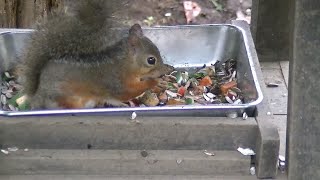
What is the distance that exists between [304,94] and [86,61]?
58 cm

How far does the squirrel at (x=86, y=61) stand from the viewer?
199cm

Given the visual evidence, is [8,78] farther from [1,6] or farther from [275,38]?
[275,38]

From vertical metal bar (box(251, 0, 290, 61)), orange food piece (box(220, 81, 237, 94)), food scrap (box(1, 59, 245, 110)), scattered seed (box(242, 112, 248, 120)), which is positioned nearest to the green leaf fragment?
food scrap (box(1, 59, 245, 110))

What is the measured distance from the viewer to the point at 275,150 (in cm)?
192

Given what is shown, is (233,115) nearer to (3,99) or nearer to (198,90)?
(198,90)

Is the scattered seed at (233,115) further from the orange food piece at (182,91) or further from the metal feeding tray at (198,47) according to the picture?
the orange food piece at (182,91)

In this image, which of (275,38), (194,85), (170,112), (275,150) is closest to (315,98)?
(275,150)

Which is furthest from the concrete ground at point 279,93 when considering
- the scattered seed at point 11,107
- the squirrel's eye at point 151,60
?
the scattered seed at point 11,107

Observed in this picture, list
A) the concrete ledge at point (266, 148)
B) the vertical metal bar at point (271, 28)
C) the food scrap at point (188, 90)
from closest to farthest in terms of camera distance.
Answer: the concrete ledge at point (266, 148), the food scrap at point (188, 90), the vertical metal bar at point (271, 28)

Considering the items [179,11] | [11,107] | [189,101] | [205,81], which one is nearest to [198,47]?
[205,81]

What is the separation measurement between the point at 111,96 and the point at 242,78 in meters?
0.44

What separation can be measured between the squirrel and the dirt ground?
1.47 meters

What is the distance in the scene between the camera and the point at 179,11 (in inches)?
144

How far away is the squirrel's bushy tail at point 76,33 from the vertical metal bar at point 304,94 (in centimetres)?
49
